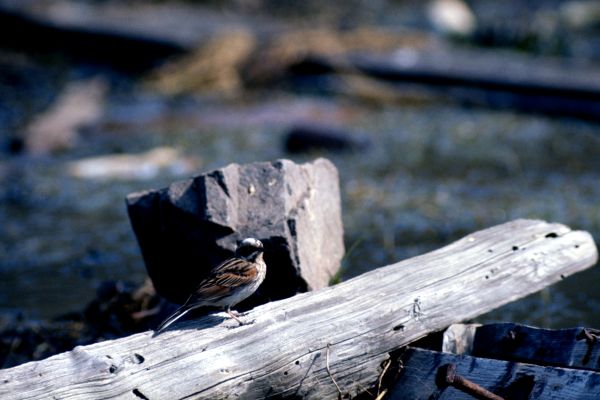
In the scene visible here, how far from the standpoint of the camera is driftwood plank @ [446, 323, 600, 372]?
3713mm

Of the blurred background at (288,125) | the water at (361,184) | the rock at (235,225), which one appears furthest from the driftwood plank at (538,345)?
the water at (361,184)

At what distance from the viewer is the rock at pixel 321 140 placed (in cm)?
1084

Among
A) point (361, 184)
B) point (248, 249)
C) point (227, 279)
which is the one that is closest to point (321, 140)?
point (361, 184)

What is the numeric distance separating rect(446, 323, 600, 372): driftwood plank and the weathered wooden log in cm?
19

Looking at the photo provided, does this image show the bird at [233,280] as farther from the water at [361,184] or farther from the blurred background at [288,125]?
the water at [361,184]

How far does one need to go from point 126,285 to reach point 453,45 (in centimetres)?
1086

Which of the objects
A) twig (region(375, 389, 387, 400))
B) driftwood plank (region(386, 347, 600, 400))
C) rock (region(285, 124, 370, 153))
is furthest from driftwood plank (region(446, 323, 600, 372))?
rock (region(285, 124, 370, 153))

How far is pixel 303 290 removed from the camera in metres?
4.45

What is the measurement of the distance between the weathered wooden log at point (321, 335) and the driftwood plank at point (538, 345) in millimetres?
189

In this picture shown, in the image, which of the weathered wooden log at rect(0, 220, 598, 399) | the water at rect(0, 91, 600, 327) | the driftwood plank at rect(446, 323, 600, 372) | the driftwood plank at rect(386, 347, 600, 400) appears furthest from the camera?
the water at rect(0, 91, 600, 327)

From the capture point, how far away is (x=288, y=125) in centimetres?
1238

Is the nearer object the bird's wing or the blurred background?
the bird's wing

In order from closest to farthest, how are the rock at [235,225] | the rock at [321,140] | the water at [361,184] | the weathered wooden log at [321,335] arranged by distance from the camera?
the weathered wooden log at [321,335], the rock at [235,225], the water at [361,184], the rock at [321,140]

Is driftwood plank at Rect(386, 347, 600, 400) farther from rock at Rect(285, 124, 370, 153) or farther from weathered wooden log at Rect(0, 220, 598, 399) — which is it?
rock at Rect(285, 124, 370, 153)
